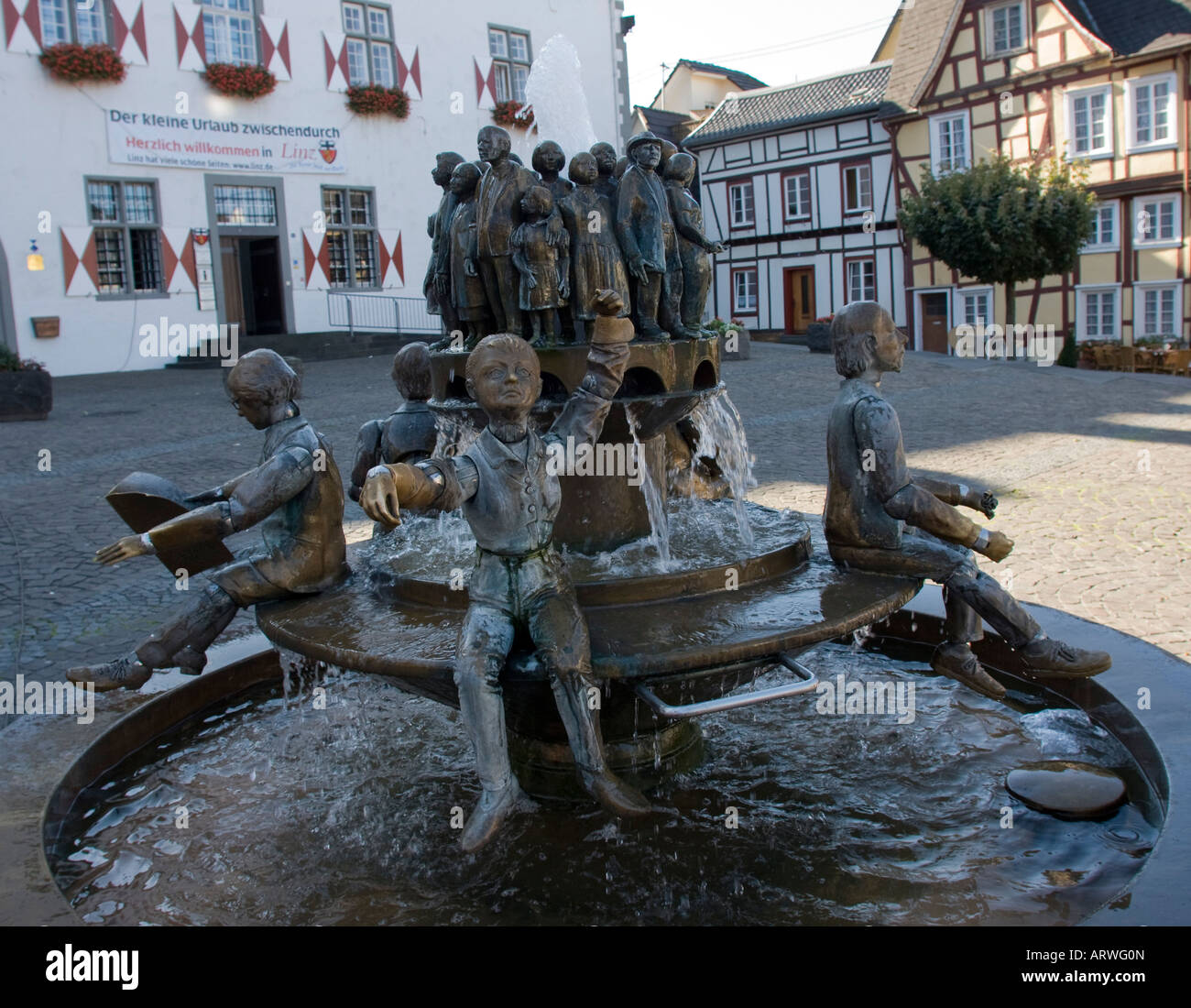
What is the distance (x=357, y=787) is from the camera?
13.8ft

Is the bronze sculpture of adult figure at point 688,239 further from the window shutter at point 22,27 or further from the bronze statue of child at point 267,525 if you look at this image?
the window shutter at point 22,27

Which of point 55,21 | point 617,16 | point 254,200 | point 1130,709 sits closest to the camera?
point 1130,709

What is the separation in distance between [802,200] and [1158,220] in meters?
→ 10.4

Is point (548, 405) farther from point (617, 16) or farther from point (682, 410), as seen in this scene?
point (617, 16)

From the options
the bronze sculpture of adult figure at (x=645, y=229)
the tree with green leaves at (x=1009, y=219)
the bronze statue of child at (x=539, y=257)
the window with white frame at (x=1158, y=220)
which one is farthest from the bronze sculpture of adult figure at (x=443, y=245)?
the window with white frame at (x=1158, y=220)

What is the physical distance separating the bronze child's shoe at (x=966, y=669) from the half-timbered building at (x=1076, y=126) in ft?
79.5

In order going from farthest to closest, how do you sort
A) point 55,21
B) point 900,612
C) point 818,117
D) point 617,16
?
point 818,117, point 617,16, point 55,21, point 900,612

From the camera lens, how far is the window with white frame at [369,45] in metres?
24.3

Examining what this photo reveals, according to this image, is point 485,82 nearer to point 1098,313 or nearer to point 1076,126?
point 1076,126

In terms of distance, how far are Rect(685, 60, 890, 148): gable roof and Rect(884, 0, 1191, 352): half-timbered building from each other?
154 centimetres

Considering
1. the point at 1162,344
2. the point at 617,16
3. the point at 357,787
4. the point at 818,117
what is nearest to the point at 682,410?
the point at 357,787

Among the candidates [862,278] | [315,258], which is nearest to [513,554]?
[315,258]

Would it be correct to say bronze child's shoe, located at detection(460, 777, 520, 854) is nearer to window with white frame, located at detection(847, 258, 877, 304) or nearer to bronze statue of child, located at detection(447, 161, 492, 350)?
bronze statue of child, located at detection(447, 161, 492, 350)
